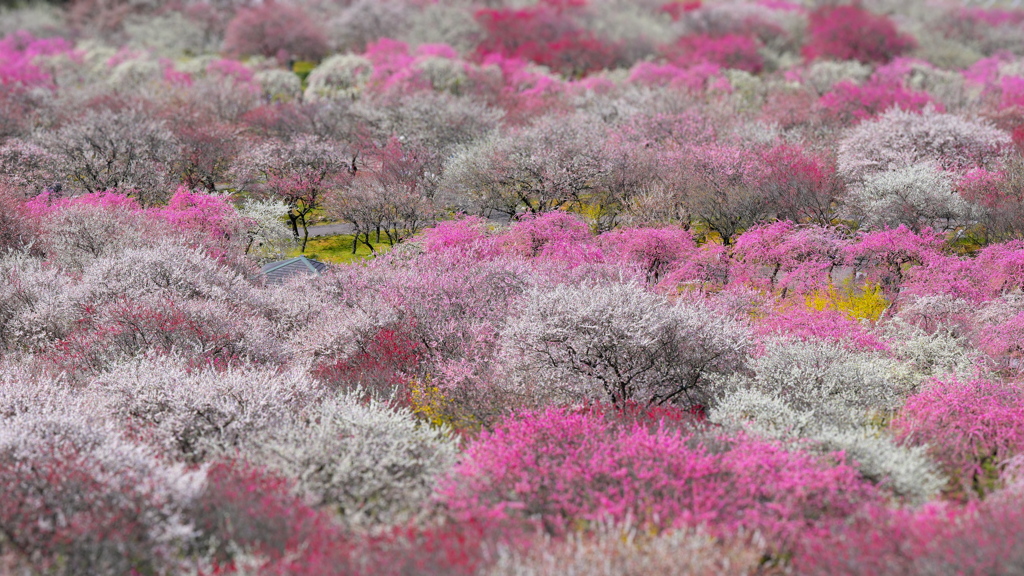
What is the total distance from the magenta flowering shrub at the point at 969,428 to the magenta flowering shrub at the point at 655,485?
10.0 ft

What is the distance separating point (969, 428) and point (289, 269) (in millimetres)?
25462

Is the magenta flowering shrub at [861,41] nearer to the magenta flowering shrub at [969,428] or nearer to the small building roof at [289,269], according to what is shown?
the small building roof at [289,269]

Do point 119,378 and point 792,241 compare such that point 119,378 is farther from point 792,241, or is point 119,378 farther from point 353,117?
point 353,117

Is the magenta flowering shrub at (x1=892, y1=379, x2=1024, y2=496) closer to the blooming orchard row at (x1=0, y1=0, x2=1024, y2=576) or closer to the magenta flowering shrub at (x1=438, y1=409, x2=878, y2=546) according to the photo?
the blooming orchard row at (x1=0, y1=0, x2=1024, y2=576)

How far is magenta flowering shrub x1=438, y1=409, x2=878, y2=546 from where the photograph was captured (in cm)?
1318

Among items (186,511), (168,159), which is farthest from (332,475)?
(168,159)

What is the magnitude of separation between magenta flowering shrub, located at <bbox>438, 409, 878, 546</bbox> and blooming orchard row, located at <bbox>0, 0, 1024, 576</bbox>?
87 mm

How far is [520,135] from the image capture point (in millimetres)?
41438

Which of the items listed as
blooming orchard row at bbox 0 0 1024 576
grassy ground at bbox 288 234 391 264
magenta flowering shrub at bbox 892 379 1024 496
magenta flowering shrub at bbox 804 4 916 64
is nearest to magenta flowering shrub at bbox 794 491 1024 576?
blooming orchard row at bbox 0 0 1024 576

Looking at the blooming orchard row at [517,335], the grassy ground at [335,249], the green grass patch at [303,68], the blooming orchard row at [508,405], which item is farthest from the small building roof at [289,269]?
the green grass patch at [303,68]

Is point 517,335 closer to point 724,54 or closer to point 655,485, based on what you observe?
point 655,485

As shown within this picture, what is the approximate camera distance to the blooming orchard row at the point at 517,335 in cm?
1284

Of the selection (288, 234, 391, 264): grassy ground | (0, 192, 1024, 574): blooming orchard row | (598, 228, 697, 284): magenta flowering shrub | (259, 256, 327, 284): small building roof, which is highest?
(0, 192, 1024, 574): blooming orchard row

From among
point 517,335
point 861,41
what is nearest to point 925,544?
point 517,335
